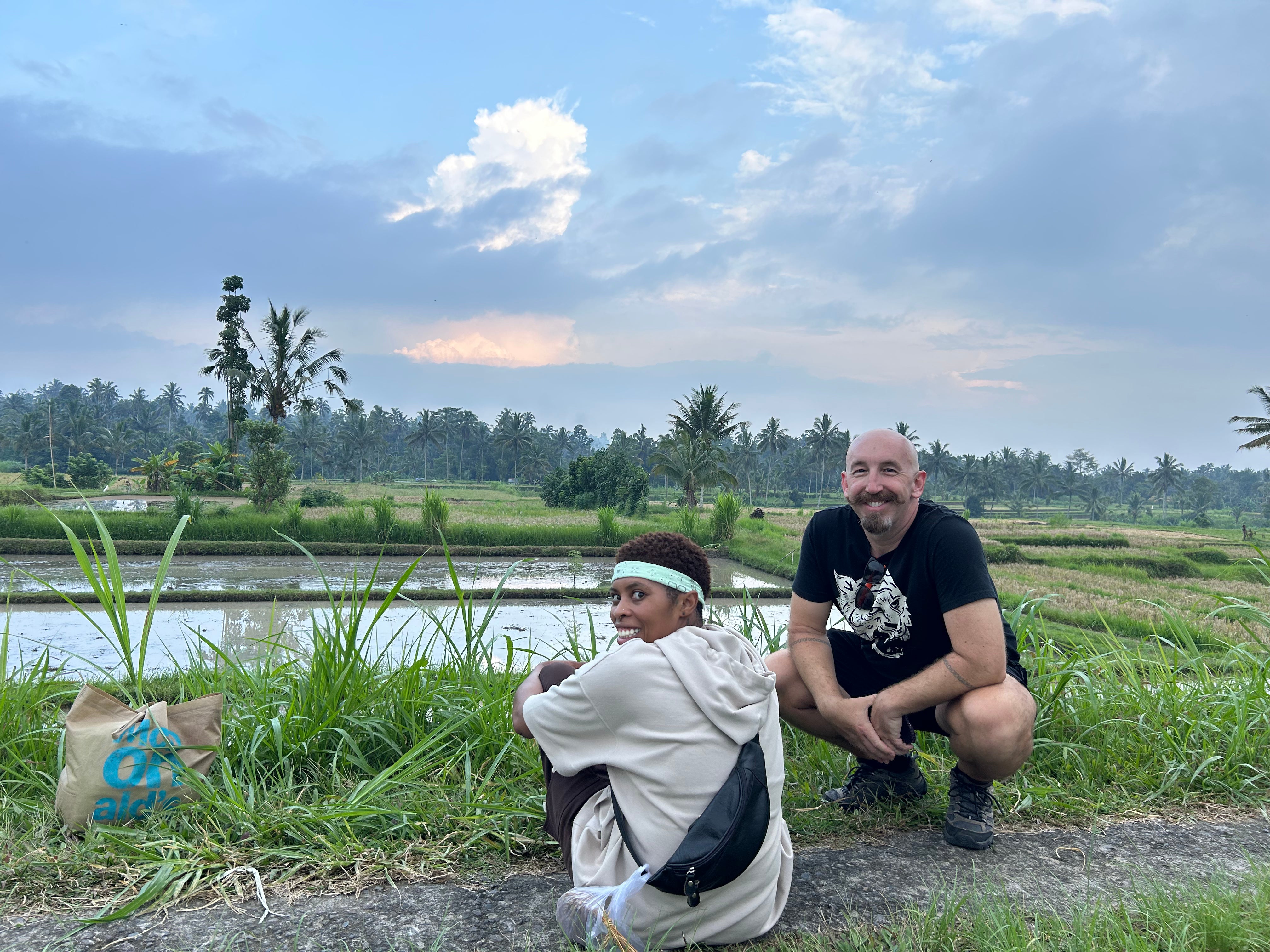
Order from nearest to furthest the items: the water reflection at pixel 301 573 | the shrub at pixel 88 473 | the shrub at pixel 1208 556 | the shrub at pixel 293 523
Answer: the water reflection at pixel 301 573
the shrub at pixel 293 523
the shrub at pixel 1208 556
the shrub at pixel 88 473

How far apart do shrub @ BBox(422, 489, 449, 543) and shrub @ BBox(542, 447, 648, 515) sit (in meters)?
12.8

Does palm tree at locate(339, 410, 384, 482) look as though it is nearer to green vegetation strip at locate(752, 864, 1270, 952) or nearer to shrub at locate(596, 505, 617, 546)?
shrub at locate(596, 505, 617, 546)

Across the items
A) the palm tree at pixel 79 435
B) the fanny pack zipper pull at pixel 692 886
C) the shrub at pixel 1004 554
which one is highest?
the palm tree at pixel 79 435

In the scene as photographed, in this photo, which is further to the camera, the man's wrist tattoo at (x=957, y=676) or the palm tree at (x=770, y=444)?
the palm tree at (x=770, y=444)

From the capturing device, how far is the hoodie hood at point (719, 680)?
4.76 ft

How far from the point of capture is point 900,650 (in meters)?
2.25

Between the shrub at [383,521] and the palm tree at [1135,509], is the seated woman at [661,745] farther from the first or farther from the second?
the palm tree at [1135,509]

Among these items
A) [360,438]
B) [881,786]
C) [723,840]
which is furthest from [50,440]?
[723,840]

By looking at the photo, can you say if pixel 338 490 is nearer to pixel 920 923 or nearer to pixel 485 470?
pixel 485 470

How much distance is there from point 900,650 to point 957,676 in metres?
0.24

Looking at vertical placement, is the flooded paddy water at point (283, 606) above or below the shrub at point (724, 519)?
below

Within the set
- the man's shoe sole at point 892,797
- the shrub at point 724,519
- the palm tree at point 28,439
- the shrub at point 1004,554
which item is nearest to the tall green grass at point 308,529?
the shrub at point 724,519

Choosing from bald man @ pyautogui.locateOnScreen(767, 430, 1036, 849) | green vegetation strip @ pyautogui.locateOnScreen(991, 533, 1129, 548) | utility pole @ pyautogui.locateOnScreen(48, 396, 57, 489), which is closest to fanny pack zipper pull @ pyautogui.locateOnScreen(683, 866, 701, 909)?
bald man @ pyautogui.locateOnScreen(767, 430, 1036, 849)

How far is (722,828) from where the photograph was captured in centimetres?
141
